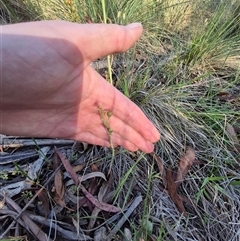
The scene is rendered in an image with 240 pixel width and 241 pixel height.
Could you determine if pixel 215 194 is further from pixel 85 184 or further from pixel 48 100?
pixel 48 100

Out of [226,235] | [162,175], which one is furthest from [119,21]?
[226,235]

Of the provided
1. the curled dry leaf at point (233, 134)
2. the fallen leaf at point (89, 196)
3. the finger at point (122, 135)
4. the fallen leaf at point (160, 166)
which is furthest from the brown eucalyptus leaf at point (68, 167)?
the curled dry leaf at point (233, 134)

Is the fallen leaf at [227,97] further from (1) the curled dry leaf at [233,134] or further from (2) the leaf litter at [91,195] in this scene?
(2) the leaf litter at [91,195]

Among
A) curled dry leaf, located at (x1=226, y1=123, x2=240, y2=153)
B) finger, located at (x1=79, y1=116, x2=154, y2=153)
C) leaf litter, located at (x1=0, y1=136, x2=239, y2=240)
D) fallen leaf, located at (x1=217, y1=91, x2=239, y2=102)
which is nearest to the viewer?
leaf litter, located at (x1=0, y1=136, x2=239, y2=240)

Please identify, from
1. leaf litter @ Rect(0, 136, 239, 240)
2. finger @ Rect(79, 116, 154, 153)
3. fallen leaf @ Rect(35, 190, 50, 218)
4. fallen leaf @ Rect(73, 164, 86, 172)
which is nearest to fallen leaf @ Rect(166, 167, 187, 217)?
leaf litter @ Rect(0, 136, 239, 240)

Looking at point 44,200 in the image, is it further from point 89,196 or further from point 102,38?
point 102,38

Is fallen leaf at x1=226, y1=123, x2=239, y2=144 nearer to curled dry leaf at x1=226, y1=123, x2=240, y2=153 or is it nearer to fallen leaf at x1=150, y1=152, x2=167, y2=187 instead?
curled dry leaf at x1=226, y1=123, x2=240, y2=153
